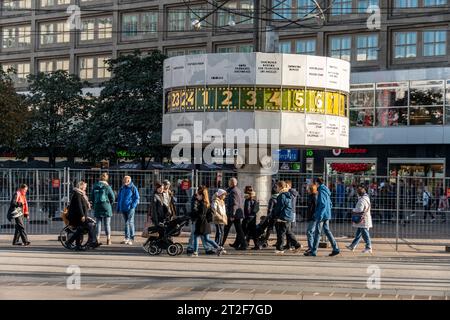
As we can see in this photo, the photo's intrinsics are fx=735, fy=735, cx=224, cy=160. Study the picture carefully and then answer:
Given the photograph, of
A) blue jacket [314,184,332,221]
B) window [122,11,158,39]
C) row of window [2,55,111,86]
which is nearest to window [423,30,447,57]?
window [122,11,158,39]

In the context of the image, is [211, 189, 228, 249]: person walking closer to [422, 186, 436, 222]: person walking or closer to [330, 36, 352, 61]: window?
[422, 186, 436, 222]: person walking

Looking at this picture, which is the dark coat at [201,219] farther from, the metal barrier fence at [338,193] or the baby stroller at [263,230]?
the metal barrier fence at [338,193]

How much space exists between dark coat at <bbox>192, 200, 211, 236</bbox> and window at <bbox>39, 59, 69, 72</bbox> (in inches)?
1675

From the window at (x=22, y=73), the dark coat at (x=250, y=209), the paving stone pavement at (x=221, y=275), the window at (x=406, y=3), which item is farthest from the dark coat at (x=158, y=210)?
the window at (x=22, y=73)

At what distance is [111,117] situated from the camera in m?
39.2

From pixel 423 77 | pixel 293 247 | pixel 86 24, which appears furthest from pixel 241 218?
pixel 86 24

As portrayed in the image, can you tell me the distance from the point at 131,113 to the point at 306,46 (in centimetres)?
1328

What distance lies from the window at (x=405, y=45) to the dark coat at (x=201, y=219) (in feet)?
96.0

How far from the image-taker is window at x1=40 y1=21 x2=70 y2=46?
5656 centimetres

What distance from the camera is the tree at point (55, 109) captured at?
45.8 m

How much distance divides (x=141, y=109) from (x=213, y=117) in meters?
20.0

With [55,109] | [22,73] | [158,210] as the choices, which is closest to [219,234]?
[158,210]

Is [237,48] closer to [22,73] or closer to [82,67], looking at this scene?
[82,67]
